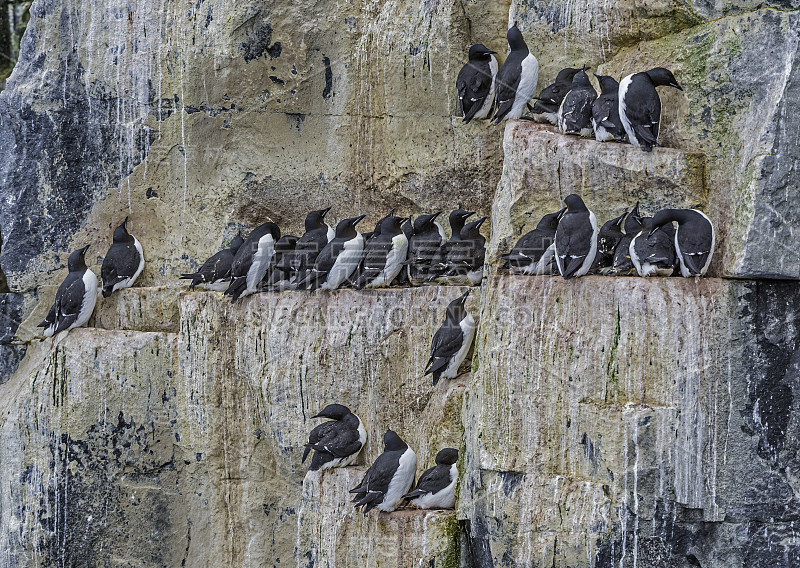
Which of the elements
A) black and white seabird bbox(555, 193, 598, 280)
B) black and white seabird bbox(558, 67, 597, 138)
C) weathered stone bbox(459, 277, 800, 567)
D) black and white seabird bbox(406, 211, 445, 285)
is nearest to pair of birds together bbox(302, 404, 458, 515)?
weathered stone bbox(459, 277, 800, 567)

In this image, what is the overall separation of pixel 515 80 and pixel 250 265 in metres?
2.43

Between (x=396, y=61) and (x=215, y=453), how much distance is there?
3617mm

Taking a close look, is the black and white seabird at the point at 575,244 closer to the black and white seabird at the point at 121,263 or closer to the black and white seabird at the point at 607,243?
the black and white seabird at the point at 607,243

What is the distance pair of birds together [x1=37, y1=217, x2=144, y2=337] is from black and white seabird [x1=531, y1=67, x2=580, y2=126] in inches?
144

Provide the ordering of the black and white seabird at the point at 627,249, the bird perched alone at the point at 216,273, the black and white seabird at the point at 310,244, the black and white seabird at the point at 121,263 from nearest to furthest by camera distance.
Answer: the black and white seabird at the point at 627,249, the black and white seabird at the point at 310,244, the bird perched alone at the point at 216,273, the black and white seabird at the point at 121,263

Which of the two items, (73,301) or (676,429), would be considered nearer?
(676,429)

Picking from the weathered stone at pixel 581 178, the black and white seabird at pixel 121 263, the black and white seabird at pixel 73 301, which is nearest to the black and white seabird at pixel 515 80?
the weathered stone at pixel 581 178

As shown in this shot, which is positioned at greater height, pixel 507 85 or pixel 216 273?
pixel 507 85

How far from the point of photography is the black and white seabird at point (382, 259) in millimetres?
7953

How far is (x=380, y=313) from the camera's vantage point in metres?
7.91

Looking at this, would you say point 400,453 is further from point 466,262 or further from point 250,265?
point 250,265

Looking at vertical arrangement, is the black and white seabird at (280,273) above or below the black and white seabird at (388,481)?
above

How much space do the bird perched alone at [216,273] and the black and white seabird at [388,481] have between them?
2.22 m

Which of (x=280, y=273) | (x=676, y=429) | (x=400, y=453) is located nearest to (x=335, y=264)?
(x=280, y=273)
